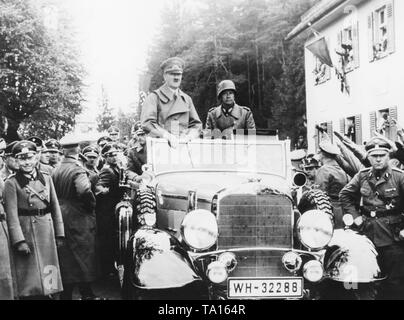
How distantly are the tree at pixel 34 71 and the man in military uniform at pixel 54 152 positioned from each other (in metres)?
0.26

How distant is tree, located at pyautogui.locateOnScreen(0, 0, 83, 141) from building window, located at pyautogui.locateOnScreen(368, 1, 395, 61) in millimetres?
5483

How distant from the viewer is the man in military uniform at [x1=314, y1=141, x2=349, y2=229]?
6.64m

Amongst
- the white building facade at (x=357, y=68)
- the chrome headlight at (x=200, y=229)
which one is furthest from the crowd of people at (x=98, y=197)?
the white building facade at (x=357, y=68)

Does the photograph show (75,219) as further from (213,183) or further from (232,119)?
(232,119)

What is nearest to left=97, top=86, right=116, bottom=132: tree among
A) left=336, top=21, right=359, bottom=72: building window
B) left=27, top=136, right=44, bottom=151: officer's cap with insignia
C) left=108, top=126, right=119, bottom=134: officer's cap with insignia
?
left=108, top=126, right=119, bottom=134: officer's cap with insignia

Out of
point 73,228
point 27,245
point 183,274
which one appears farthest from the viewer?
point 73,228

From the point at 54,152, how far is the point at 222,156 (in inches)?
87.5

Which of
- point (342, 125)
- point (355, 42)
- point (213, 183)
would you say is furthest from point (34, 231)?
point (355, 42)

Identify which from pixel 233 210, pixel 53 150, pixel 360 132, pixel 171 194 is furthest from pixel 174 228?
pixel 360 132

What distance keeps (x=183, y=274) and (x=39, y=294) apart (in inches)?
52.3

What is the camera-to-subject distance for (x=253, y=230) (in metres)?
4.62

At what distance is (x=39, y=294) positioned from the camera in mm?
4793

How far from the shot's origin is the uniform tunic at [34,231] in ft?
15.4
